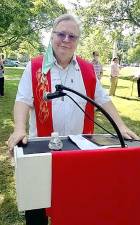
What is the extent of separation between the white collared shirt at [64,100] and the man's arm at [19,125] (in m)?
0.05

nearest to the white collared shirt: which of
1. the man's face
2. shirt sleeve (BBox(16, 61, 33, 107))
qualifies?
shirt sleeve (BBox(16, 61, 33, 107))

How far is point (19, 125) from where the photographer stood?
2.42 meters

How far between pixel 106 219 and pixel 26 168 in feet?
1.82

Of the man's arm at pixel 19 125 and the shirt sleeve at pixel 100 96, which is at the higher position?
the shirt sleeve at pixel 100 96

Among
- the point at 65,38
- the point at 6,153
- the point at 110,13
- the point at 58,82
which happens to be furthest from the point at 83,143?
the point at 110,13

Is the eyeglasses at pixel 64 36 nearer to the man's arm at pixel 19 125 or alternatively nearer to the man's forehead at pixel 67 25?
the man's forehead at pixel 67 25

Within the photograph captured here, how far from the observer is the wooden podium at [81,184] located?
188cm

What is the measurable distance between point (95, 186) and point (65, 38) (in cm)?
111

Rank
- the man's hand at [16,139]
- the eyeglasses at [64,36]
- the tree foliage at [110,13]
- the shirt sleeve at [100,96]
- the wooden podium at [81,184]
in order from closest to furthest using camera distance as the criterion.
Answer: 1. the wooden podium at [81,184]
2. the man's hand at [16,139]
3. the eyeglasses at [64,36]
4. the shirt sleeve at [100,96]
5. the tree foliage at [110,13]

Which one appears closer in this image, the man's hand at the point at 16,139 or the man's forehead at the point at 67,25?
the man's hand at the point at 16,139

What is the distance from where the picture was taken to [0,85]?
15.3m

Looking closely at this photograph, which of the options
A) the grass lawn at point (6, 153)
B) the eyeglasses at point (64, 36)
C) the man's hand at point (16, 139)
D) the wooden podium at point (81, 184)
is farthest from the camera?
the grass lawn at point (6, 153)

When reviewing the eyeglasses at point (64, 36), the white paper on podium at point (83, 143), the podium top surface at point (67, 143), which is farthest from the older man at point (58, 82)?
the white paper on podium at point (83, 143)

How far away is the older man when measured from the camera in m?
2.64
